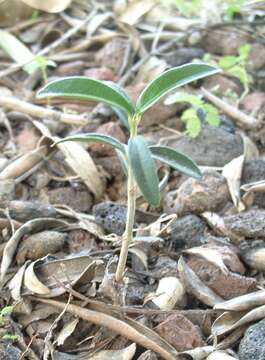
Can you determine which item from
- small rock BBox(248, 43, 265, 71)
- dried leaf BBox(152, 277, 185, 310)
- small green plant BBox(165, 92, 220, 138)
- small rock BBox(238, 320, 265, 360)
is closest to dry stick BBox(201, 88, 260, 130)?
small green plant BBox(165, 92, 220, 138)

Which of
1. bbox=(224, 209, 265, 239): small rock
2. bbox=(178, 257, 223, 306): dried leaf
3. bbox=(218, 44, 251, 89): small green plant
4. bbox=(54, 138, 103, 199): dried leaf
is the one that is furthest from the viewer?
bbox=(218, 44, 251, 89): small green plant

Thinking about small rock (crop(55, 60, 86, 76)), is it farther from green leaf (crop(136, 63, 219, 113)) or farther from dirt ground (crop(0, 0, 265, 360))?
green leaf (crop(136, 63, 219, 113))

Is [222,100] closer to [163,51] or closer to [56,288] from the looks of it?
[163,51]

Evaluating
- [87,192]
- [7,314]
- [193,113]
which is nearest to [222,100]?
[193,113]

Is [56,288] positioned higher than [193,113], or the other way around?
[193,113]

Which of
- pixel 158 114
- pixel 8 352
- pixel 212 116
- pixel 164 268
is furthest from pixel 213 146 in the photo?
pixel 8 352

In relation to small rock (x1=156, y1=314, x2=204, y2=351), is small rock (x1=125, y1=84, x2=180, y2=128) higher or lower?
higher

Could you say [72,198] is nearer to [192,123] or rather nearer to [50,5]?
[192,123]
